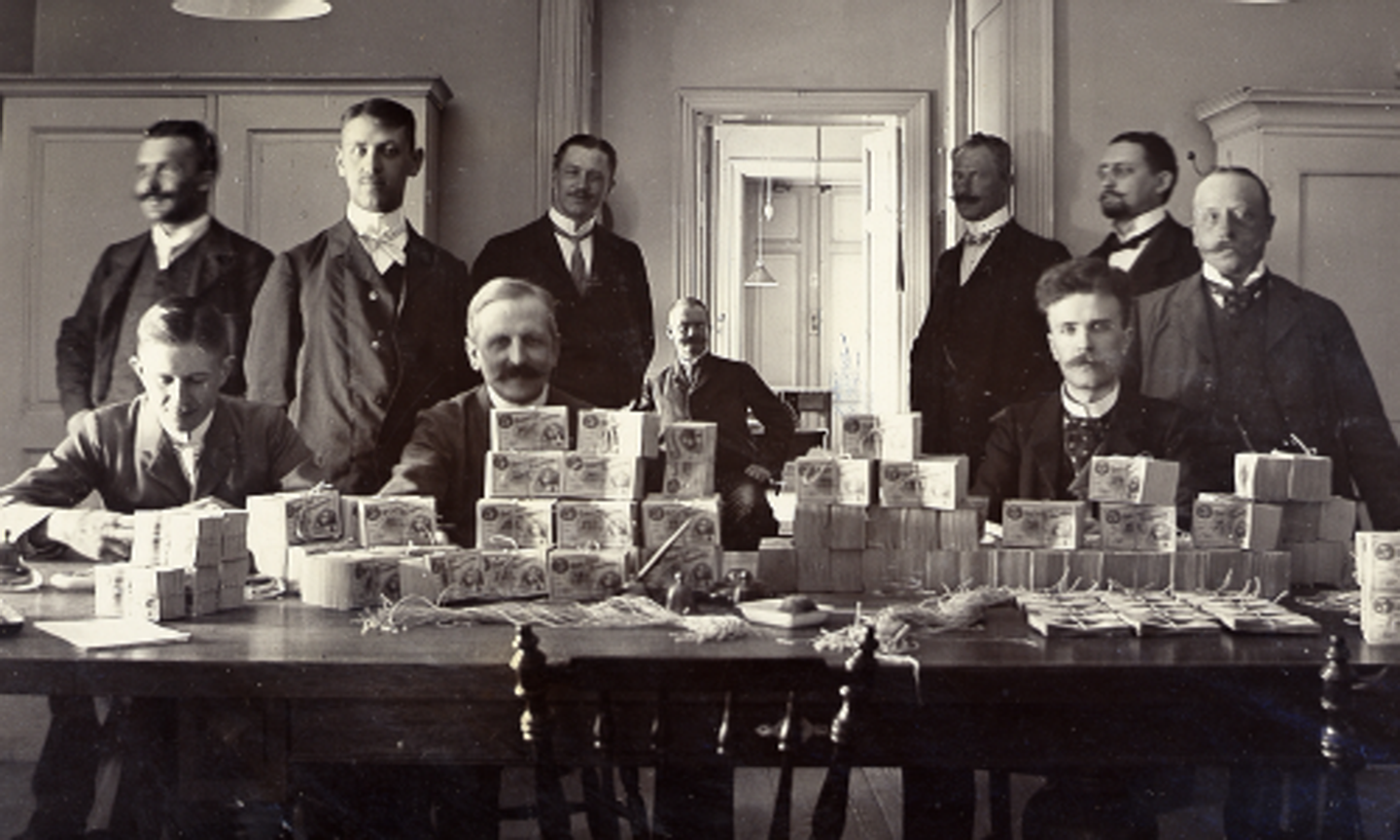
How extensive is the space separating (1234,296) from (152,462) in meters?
3.49

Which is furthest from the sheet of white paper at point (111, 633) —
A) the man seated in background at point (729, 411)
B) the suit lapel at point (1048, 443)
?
the suit lapel at point (1048, 443)

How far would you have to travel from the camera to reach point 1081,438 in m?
3.67

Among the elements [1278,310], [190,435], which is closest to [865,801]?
[1278,310]

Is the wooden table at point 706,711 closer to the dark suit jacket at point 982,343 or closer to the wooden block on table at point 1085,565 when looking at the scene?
the wooden block on table at point 1085,565

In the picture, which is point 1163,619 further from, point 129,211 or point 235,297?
point 129,211

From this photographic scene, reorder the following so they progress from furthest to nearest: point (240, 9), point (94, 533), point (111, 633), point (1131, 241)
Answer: point (1131, 241)
point (94, 533)
point (240, 9)
point (111, 633)

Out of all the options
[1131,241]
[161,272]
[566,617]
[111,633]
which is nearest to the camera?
[111,633]

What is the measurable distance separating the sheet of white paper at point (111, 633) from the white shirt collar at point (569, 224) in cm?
176

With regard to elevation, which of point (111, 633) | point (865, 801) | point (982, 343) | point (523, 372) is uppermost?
point (982, 343)

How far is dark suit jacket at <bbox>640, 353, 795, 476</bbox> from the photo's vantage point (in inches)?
142

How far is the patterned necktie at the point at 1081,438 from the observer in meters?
3.66

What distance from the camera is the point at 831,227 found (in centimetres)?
364

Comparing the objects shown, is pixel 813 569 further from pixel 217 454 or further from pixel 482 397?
pixel 217 454

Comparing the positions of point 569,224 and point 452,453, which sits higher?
point 569,224
